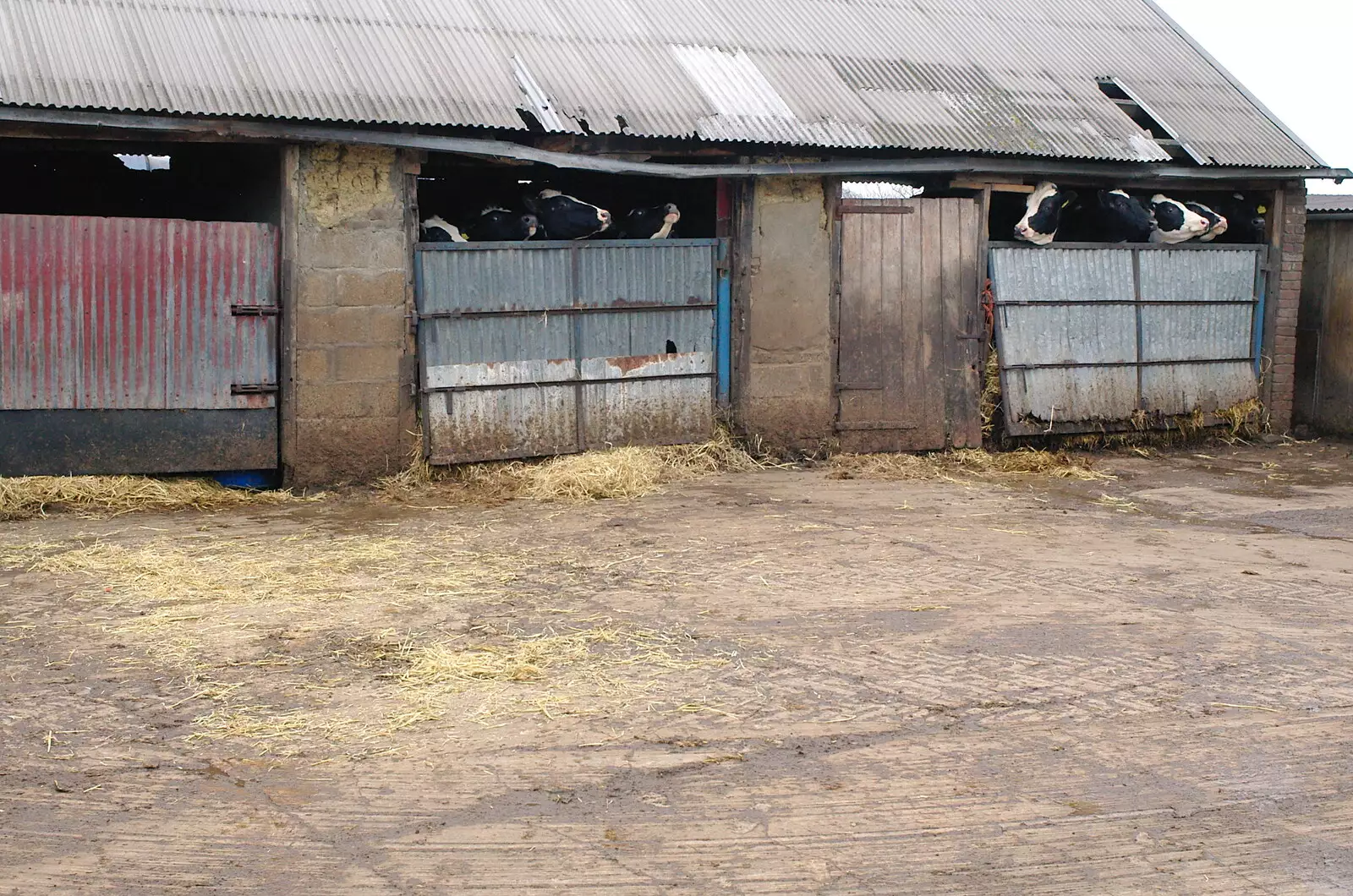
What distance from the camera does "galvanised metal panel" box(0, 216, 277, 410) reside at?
852 cm

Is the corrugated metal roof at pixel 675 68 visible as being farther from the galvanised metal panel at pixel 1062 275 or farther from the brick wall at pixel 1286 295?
the galvanised metal panel at pixel 1062 275

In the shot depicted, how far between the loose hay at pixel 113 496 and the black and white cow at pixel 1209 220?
787cm

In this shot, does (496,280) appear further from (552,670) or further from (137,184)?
(552,670)

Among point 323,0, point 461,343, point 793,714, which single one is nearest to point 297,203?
point 461,343

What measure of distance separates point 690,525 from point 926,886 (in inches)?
191

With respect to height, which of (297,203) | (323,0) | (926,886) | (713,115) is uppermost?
(323,0)

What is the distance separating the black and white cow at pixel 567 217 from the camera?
10.1 metres

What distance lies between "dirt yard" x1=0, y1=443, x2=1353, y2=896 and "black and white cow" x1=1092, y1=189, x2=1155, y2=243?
445 centimetres

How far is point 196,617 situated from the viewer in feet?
19.4

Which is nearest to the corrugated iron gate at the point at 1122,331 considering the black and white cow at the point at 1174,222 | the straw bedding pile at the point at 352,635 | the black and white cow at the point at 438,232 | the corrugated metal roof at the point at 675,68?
the black and white cow at the point at 1174,222

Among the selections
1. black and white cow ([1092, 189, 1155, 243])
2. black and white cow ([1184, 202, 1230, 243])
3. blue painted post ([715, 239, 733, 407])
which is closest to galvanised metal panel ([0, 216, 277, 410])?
blue painted post ([715, 239, 733, 407])

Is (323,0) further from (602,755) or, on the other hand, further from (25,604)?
(602,755)

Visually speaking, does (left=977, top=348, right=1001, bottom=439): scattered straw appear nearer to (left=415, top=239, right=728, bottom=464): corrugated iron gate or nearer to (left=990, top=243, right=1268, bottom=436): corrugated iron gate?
(left=990, top=243, right=1268, bottom=436): corrugated iron gate

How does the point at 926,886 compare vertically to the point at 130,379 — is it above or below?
below
